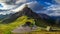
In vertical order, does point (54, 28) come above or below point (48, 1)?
below

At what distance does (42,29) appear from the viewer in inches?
56.7

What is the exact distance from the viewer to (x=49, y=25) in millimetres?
1440

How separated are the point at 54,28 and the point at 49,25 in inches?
2.2

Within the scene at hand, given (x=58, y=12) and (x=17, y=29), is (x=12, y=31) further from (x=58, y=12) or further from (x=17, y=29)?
(x=58, y=12)

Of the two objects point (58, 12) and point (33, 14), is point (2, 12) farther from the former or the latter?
point (58, 12)

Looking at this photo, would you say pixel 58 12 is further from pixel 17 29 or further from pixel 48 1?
pixel 17 29

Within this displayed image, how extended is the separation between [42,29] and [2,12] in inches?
16.6

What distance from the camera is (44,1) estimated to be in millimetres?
1455

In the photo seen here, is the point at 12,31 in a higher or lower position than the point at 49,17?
lower

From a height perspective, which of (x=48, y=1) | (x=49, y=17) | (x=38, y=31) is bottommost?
(x=38, y=31)

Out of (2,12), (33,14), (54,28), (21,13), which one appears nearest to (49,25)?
(54,28)

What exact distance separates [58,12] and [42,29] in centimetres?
22

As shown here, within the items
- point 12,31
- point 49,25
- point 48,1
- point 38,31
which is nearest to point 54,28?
point 49,25

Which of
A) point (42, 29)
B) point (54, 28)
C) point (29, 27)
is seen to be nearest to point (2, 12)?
point (29, 27)
